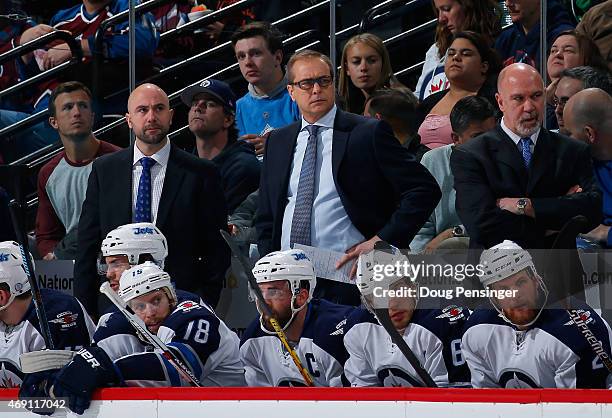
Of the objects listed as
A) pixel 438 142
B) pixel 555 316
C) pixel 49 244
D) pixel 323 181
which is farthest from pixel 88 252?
pixel 555 316

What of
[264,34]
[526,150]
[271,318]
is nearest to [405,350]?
[271,318]

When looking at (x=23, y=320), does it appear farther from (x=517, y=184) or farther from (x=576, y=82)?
(x=576, y=82)

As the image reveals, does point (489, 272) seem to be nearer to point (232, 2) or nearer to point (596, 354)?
point (596, 354)

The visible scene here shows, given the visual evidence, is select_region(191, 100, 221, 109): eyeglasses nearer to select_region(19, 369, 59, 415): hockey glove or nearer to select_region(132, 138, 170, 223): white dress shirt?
select_region(132, 138, 170, 223): white dress shirt

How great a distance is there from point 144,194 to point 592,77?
4.95 ft

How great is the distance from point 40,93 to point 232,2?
2.74ft

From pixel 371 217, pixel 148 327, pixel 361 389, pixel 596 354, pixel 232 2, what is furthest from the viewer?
pixel 232 2

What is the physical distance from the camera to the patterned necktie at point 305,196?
4.34 metres

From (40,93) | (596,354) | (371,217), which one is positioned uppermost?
(40,93)

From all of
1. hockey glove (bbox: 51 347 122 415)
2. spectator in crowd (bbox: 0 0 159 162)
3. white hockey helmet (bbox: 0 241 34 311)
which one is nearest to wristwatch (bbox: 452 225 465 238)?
hockey glove (bbox: 51 347 122 415)

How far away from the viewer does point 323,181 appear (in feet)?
14.4

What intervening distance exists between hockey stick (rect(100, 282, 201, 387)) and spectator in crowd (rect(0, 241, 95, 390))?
300mm

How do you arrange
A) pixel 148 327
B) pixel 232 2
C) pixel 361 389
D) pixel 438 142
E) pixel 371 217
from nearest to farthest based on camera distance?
pixel 361 389 → pixel 148 327 → pixel 371 217 → pixel 438 142 → pixel 232 2

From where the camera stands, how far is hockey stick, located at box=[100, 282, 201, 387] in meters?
3.79
